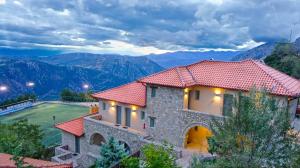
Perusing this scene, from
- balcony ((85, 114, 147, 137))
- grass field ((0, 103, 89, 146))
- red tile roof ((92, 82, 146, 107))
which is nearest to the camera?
balcony ((85, 114, 147, 137))

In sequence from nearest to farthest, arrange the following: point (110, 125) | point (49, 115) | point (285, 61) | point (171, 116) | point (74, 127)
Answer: point (171, 116), point (110, 125), point (74, 127), point (285, 61), point (49, 115)

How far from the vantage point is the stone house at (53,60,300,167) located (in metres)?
21.0

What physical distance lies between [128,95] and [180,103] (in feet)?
21.2

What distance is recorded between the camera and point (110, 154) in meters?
21.2

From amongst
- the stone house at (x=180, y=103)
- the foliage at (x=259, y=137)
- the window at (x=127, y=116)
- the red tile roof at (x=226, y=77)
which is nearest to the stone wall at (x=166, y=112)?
the stone house at (x=180, y=103)

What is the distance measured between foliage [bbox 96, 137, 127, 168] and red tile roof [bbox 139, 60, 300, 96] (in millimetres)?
5707

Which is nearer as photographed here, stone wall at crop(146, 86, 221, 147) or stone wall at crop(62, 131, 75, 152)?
stone wall at crop(146, 86, 221, 147)

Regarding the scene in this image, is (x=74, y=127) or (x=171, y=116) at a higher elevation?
(x=171, y=116)

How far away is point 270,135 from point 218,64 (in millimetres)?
15027

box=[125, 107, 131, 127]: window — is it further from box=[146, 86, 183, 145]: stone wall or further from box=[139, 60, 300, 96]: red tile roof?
box=[139, 60, 300, 96]: red tile roof

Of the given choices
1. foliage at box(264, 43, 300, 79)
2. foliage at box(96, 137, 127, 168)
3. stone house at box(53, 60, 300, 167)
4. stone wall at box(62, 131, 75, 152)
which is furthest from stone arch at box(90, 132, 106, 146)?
foliage at box(264, 43, 300, 79)

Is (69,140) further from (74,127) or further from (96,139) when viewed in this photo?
(96,139)

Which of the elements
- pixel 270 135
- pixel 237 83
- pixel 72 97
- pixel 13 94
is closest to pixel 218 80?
pixel 237 83

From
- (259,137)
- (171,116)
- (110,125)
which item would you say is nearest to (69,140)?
(110,125)
